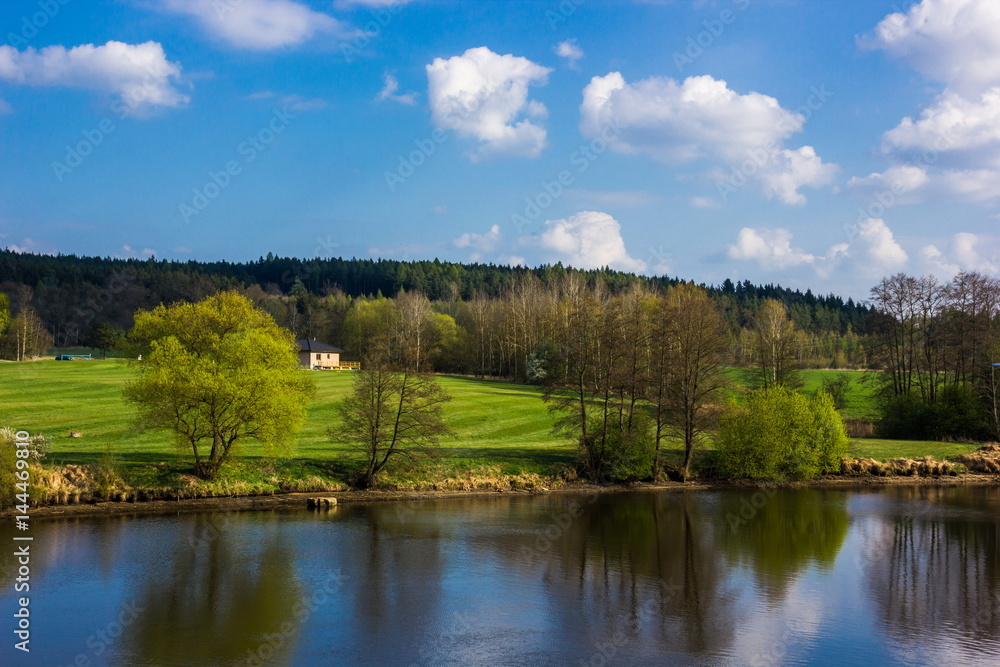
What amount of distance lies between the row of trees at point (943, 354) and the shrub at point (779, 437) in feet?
54.2

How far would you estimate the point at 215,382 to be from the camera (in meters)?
37.2

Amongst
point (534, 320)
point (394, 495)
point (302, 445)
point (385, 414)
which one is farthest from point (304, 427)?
point (534, 320)

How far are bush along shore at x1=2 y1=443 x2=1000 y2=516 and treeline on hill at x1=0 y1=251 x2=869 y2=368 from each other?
610 inches

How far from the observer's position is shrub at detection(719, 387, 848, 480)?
150 ft

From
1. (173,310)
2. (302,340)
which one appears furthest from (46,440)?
(302,340)

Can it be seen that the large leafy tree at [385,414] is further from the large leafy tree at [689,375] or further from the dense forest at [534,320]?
the large leafy tree at [689,375]

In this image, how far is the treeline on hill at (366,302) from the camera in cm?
10112

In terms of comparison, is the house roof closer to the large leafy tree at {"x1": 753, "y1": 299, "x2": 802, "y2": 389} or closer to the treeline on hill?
the treeline on hill

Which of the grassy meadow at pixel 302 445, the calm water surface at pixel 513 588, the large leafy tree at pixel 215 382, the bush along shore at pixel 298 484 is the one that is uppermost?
the large leafy tree at pixel 215 382

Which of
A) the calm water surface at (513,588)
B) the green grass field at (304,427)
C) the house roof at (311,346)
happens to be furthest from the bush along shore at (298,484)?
the house roof at (311,346)

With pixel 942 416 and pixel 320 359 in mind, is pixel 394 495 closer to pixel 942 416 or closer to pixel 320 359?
pixel 942 416

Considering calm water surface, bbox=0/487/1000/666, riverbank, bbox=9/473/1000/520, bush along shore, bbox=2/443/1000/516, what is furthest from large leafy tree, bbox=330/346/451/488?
calm water surface, bbox=0/487/1000/666

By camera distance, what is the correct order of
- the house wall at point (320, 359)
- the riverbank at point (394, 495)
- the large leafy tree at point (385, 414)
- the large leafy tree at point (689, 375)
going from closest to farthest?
1. the riverbank at point (394, 495)
2. the large leafy tree at point (385, 414)
3. the large leafy tree at point (689, 375)
4. the house wall at point (320, 359)

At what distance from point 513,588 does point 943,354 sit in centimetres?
5121
